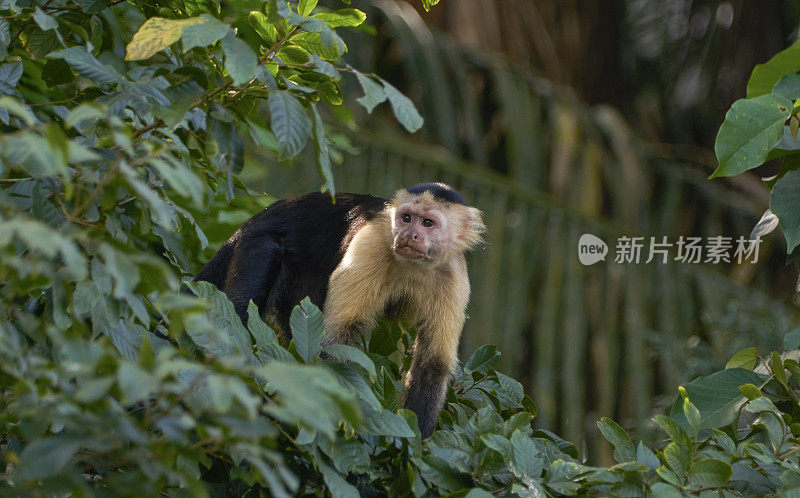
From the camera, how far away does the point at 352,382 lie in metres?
1.56

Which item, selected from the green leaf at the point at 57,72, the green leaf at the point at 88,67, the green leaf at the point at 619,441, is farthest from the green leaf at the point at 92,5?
the green leaf at the point at 619,441

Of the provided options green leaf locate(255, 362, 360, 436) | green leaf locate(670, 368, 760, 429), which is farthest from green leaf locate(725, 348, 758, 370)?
green leaf locate(255, 362, 360, 436)

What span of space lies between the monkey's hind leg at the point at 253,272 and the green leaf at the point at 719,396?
4.49 feet

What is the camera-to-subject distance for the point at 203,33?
4.79 feet

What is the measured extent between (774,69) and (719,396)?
91 centimetres

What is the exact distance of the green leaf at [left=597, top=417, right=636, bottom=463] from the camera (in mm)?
1925

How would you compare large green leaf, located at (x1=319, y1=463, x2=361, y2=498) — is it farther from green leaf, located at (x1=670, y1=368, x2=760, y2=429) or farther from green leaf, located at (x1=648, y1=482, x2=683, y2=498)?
green leaf, located at (x1=670, y1=368, x2=760, y2=429)

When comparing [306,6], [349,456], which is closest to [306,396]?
[349,456]

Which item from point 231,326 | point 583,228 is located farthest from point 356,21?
point 583,228

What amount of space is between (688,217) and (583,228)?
1.32 meters

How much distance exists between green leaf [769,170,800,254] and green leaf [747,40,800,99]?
294mm

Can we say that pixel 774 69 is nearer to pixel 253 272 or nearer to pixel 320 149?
pixel 320 149

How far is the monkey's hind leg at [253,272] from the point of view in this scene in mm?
2775

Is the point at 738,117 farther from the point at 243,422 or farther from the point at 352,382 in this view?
the point at 243,422
